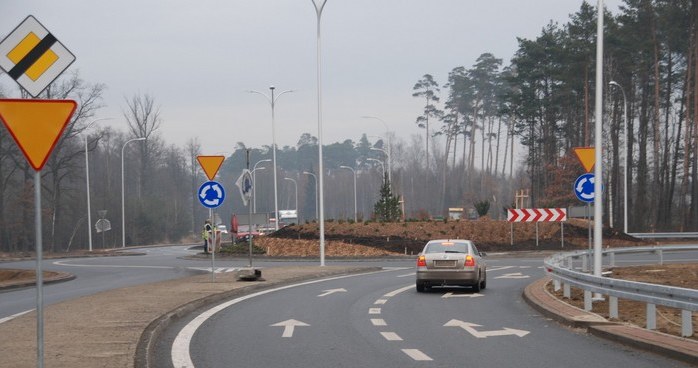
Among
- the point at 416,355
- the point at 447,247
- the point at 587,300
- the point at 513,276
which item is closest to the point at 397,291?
the point at 447,247

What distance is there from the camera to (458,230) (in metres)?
48.4

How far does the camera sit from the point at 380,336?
42.0ft

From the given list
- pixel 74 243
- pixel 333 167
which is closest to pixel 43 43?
pixel 74 243

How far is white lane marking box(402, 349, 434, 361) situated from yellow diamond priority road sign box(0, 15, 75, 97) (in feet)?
17.0

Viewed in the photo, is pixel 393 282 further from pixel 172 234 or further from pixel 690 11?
pixel 172 234

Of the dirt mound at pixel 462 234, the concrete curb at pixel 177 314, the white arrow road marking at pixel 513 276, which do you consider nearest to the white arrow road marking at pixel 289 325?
the concrete curb at pixel 177 314

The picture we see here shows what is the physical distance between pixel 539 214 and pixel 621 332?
28.9 m

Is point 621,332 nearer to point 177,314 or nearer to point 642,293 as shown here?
point 642,293

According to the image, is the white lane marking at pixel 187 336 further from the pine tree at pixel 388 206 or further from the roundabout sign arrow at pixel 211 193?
the pine tree at pixel 388 206

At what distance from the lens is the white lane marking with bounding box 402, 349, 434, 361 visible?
1055 centimetres

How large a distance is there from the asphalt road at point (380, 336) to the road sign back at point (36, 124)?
11.1 feet

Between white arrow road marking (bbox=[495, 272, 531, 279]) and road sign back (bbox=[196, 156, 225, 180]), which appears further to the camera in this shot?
white arrow road marking (bbox=[495, 272, 531, 279])

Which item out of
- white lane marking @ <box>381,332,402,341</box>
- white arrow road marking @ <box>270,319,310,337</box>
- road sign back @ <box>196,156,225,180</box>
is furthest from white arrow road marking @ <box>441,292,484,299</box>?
white lane marking @ <box>381,332,402,341</box>

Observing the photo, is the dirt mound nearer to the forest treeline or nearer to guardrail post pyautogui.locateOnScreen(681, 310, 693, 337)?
the forest treeline
